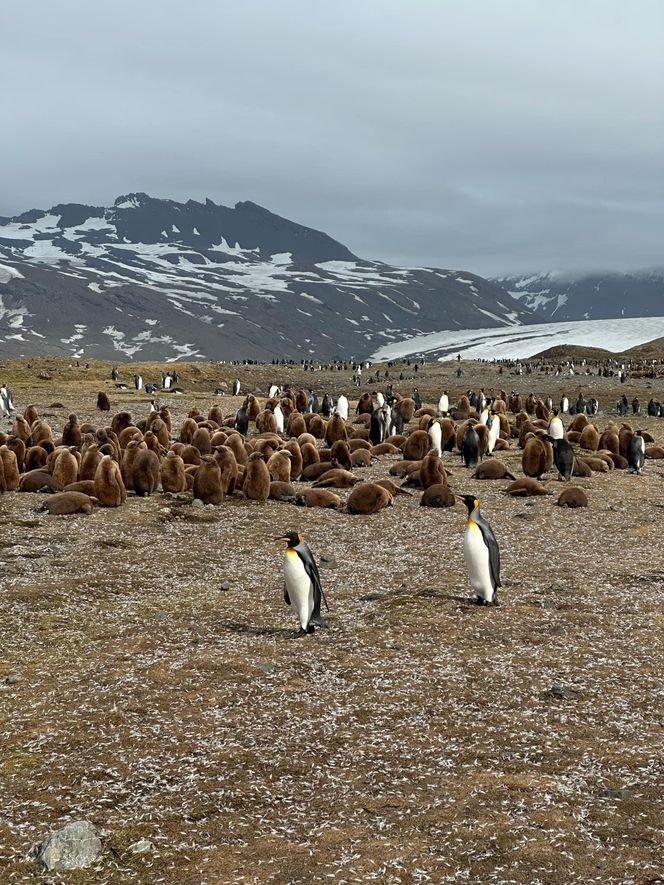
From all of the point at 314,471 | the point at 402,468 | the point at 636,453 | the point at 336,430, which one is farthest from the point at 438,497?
the point at 336,430

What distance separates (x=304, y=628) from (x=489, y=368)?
62.6 m

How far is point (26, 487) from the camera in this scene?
1712 centimetres

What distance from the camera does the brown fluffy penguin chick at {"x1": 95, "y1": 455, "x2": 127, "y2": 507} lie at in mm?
15586

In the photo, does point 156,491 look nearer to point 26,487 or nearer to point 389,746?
point 26,487

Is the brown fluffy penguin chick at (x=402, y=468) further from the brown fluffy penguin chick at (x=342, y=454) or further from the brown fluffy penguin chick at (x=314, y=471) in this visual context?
the brown fluffy penguin chick at (x=314, y=471)

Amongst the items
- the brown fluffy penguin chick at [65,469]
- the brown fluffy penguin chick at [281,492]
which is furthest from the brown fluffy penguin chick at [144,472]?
the brown fluffy penguin chick at [281,492]

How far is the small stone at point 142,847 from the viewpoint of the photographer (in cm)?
507

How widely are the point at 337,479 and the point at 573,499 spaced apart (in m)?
5.18

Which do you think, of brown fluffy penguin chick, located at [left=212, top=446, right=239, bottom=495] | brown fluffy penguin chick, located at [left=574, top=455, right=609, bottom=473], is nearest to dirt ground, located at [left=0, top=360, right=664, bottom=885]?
brown fluffy penguin chick, located at [left=212, top=446, right=239, bottom=495]

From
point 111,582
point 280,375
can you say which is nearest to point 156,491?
point 111,582

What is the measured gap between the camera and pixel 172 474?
17.5 meters

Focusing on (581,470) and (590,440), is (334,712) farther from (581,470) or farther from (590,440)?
(590,440)

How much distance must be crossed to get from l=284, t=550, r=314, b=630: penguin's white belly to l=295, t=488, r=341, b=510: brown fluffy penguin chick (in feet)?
24.5

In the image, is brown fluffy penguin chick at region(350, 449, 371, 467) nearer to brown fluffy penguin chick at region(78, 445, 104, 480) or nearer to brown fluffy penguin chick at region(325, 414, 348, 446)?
brown fluffy penguin chick at region(325, 414, 348, 446)
